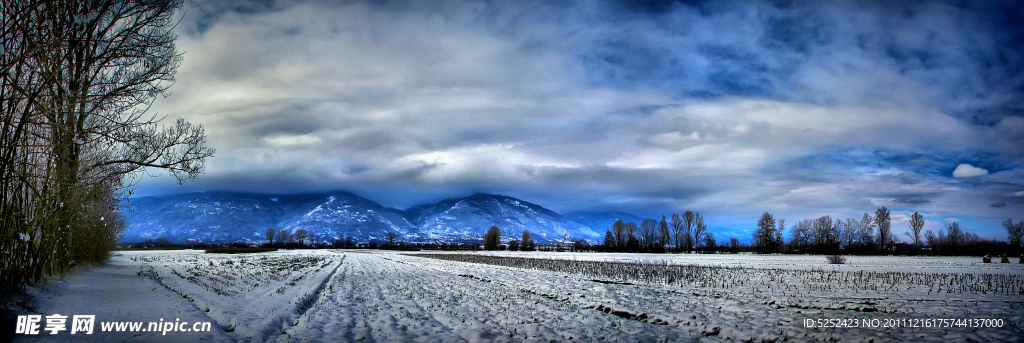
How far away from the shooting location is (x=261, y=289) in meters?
18.6

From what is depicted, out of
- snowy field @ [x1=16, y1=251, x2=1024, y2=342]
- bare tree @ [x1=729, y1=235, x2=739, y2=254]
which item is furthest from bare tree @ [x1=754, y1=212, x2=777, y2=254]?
snowy field @ [x1=16, y1=251, x2=1024, y2=342]

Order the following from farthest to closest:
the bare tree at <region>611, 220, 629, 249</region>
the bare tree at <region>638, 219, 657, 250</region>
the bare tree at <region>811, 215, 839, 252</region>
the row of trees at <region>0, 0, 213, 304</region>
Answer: the bare tree at <region>638, 219, 657, 250</region>, the bare tree at <region>611, 220, 629, 249</region>, the bare tree at <region>811, 215, 839, 252</region>, the row of trees at <region>0, 0, 213, 304</region>

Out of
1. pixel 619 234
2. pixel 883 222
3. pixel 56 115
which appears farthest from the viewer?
pixel 619 234

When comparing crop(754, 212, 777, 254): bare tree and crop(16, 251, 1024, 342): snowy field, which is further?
crop(754, 212, 777, 254): bare tree

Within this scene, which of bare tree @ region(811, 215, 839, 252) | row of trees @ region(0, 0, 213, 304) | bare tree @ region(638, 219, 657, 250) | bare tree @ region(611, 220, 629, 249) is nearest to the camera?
row of trees @ region(0, 0, 213, 304)

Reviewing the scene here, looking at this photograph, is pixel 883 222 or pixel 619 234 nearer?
pixel 883 222

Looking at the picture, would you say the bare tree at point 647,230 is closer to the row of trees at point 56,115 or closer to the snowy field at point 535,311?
the snowy field at point 535,311

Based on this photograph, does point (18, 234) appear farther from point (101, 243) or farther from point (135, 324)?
point (101, 243)

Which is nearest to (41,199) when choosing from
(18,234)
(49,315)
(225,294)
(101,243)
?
(18,234)

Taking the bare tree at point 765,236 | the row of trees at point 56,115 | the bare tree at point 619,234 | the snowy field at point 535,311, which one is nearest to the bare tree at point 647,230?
the bare tree at point 619,234

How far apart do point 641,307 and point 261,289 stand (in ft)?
50.4

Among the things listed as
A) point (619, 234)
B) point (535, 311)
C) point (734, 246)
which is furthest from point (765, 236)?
point (535, 311)

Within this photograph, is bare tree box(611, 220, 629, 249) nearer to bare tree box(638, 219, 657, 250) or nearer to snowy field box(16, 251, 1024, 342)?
bare tree box(638, 219, 657, 250)

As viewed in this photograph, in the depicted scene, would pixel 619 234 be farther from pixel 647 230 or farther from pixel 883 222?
pixel 883 222
